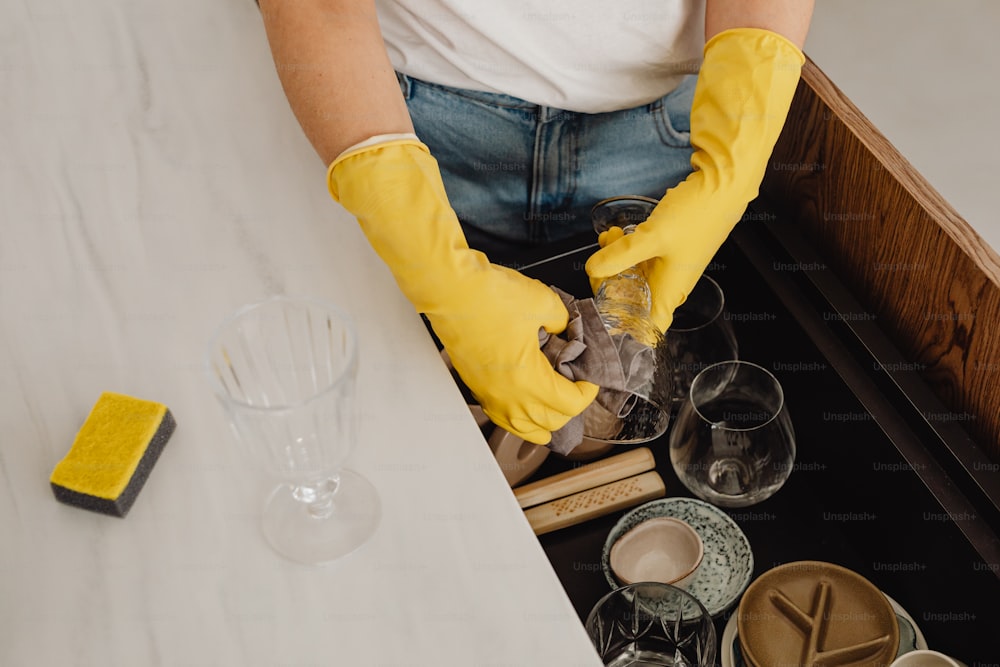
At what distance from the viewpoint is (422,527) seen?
0.77m

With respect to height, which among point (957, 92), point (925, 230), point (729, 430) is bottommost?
point (957, 92)

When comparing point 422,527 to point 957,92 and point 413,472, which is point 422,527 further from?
point 957,92

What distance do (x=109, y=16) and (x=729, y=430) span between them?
0.98 m

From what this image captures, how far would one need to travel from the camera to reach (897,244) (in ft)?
3.52

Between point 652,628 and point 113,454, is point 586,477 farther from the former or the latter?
point 113,454

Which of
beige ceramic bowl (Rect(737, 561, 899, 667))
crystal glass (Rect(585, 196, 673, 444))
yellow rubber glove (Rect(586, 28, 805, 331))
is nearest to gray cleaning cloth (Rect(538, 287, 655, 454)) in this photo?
crystal glass (Rect(585, 196, 673, 444))

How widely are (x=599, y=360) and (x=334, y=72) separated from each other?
0.41m

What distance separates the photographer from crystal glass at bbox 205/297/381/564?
70 centimetres

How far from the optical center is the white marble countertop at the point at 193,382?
714 mm

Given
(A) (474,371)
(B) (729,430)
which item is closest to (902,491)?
(B) (729,430)

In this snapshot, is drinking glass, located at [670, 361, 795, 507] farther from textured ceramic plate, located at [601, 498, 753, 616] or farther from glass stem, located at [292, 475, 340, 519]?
glass stem, located at [292, 475, 340, 519]

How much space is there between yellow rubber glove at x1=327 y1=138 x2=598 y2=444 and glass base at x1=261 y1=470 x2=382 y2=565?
0.20 meters

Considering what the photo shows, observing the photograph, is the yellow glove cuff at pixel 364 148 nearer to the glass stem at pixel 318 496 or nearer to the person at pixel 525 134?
the person at pixel 525 134

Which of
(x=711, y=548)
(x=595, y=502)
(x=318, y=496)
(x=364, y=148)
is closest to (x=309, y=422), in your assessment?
(x=318, y=496)
